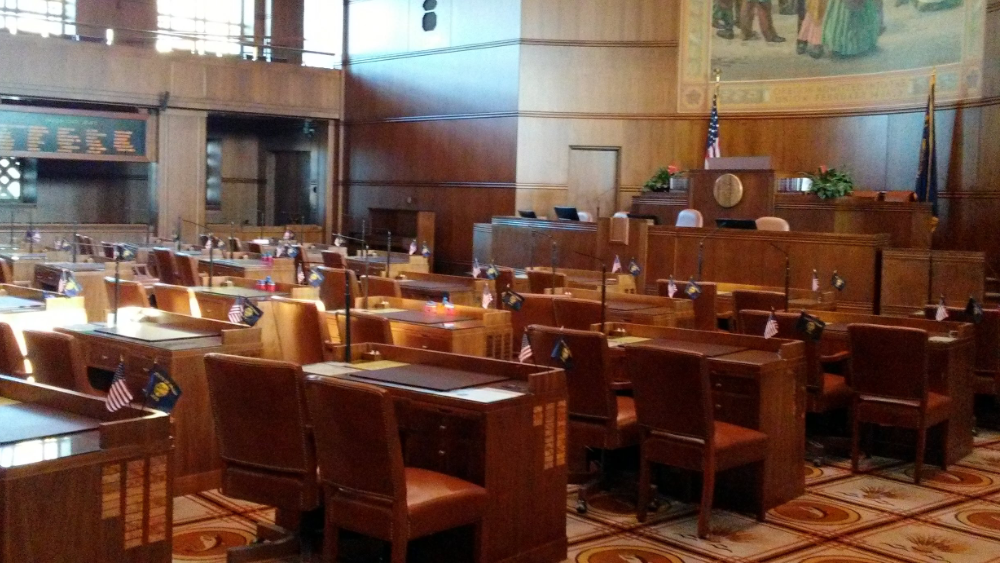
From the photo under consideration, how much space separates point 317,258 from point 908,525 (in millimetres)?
8627

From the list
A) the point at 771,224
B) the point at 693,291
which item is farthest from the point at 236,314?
the point at 771,224

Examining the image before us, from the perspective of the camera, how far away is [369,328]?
629 centimetres

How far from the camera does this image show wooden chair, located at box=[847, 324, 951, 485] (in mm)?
5754

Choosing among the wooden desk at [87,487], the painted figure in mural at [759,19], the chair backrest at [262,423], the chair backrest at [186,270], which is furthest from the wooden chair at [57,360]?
the painted figure in mural at [759,19]

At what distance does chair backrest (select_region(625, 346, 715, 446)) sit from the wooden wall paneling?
1294cm

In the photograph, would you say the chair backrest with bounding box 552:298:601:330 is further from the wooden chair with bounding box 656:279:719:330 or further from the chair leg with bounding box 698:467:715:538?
the chair leg with bounding box 698:467:715:538

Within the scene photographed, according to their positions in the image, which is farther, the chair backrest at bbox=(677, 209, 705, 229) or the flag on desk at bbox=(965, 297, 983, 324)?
the chair backrest at bbox=(677, 209, 705, 229)

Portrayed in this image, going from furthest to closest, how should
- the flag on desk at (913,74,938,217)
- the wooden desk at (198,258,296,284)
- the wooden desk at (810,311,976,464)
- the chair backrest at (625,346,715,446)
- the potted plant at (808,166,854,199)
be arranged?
the flag on desk at (913,74,938,217) < the potted plant at (808,166,854,199) < the wooden desk at (198,258,296,284) < the wooden desk at (810,311,976,464) < the chair backrest at (625,346,715,446)

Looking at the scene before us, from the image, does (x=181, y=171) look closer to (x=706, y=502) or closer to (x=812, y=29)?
(x=812, y=29)

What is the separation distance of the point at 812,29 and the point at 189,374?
470 inches

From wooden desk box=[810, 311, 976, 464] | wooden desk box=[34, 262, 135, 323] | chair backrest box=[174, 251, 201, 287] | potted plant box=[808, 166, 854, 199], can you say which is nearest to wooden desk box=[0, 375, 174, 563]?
wooden desk box=[810, 311, 976, 464]

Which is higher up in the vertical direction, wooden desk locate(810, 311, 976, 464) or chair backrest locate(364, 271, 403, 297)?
chair backrest locate(364, 271, 403, 297)

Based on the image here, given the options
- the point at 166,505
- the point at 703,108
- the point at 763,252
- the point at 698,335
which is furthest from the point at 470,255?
the point at 166,505

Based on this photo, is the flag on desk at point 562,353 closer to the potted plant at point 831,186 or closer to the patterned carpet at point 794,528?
the patterned carpet at point 794,528
